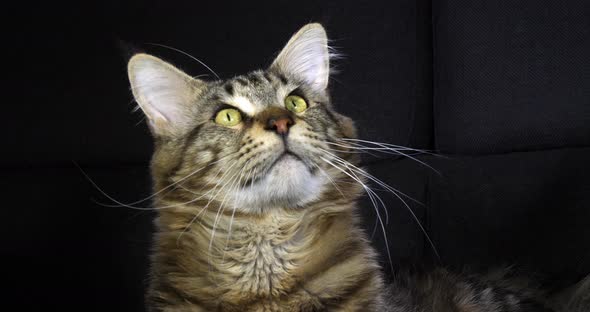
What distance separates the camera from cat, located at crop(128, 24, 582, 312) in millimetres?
976

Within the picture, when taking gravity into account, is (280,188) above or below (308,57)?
below

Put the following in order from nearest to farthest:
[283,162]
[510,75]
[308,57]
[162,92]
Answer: [283,162]
[162,92]
[308,57]
[510,75]

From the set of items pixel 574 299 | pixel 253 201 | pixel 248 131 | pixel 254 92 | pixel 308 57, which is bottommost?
pixel 574 299

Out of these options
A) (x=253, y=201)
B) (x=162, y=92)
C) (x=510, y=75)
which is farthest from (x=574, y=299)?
(x=162, y=92)

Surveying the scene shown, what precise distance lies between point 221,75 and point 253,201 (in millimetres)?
822

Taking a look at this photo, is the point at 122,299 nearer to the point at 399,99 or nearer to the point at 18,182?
the point at 18,182

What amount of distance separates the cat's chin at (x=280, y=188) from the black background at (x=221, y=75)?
0.75 metres

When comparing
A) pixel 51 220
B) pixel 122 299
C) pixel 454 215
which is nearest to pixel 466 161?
pixel 454 215

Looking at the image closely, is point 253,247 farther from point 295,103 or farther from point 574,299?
point 574,299

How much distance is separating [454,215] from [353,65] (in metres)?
0.57

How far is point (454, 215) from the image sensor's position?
170 cm

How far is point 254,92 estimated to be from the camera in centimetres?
115

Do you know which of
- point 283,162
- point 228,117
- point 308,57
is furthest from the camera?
point 308,57

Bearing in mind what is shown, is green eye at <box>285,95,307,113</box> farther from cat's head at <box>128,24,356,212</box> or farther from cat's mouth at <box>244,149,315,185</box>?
cat's mouth at <box>244,149,315,185</box>
